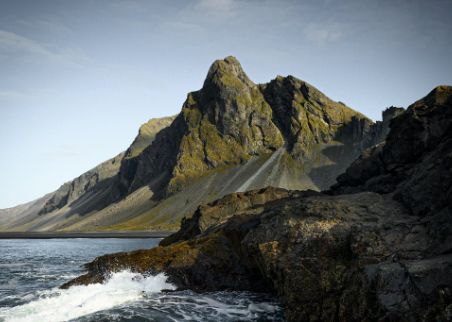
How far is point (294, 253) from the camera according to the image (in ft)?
88.5

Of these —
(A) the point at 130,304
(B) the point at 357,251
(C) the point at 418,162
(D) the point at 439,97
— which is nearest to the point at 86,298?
(A) the point at 130,304

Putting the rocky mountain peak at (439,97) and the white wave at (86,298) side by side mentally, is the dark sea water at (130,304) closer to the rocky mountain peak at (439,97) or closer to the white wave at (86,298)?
the white wave at (86,298)

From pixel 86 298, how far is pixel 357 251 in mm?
20263

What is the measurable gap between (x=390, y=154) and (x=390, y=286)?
29.3 metres

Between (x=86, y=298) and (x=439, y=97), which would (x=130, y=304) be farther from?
(x=439, y=97)

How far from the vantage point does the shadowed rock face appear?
18.9 m

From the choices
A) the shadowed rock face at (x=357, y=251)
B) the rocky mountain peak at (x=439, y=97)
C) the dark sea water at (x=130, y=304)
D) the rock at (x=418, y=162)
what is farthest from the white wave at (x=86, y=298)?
the rocky mountain peak at (x=439, y=97)

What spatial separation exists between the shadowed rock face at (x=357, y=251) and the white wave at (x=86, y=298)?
49.2 inches

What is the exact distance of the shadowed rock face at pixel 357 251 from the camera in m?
18.9

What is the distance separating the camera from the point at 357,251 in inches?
969

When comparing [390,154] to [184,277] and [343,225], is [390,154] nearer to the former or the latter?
[343,225]

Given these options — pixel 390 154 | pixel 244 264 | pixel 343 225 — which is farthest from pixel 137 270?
pixel 390 154

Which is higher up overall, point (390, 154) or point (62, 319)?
point (390, 154)

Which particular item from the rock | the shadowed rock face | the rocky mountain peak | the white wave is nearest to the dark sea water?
the white wave
